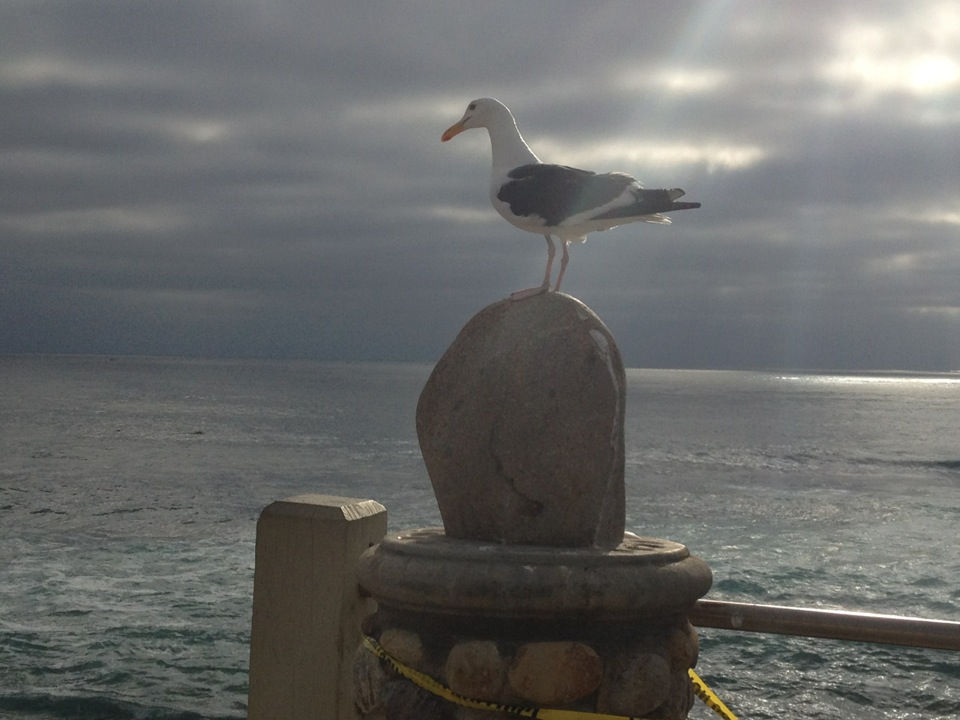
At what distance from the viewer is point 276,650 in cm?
468

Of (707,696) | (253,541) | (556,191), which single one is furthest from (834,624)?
(253,541)

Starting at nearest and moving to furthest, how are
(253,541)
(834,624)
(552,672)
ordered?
(552,672) < (834,624) < (253,541)

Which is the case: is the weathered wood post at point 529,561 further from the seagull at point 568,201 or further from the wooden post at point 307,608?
the seagull at point 568,201

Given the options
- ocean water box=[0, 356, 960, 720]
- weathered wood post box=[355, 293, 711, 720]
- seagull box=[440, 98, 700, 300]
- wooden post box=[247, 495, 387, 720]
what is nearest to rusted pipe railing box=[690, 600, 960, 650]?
weathered wood post box=[355, 293, 711, 720]

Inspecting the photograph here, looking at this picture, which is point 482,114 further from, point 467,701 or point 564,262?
point 467,701

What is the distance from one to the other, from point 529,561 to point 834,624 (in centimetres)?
122

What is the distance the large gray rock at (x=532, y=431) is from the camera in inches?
166

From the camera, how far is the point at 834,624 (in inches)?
158

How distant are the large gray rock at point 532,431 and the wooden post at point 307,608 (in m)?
0.48

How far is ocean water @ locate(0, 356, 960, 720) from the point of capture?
1132cm

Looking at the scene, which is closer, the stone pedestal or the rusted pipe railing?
the stone pedestal

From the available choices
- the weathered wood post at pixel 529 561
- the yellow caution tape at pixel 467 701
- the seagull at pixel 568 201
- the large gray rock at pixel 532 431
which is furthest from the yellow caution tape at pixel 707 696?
the seagull at pixel 568 201

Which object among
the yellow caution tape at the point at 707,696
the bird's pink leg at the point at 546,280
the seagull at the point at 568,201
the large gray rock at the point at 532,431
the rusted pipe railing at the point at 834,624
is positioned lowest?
the yellow caution tape at the point at 707,696

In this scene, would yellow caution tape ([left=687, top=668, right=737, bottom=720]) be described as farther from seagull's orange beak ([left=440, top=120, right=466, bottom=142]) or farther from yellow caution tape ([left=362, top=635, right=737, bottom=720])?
A: seagull's orange beak ([left=440, top=120, right=466, bottom=142])
